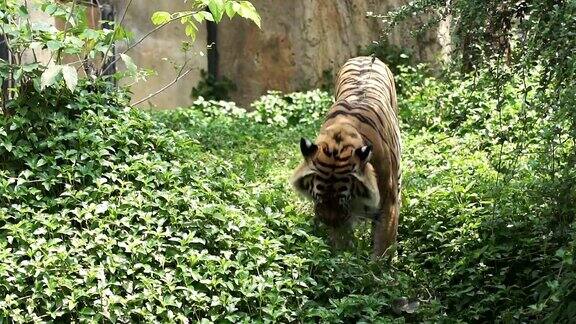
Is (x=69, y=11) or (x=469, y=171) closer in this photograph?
(x=69, y=11)

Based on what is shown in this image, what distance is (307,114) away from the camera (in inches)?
407

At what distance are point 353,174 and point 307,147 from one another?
36cm

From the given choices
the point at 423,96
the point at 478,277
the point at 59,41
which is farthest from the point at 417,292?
the point at 423,96

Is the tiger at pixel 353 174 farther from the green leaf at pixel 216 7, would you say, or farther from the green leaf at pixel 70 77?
the green leaf at pixel 70 77

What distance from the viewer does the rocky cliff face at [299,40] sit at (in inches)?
445

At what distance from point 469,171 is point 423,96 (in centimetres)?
300

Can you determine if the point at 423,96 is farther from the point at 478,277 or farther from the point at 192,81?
the point at 478,277

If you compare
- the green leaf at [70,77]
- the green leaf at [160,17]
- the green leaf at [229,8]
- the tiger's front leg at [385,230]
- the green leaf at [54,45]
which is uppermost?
the green leaf at [229,8]

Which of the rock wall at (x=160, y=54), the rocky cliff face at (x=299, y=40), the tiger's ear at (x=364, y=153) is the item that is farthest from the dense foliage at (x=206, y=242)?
the rock wall at (x=160, y=54)

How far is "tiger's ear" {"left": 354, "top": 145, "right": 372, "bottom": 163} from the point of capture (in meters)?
5.46

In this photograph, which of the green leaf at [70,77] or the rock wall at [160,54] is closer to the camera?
the green leaf at [70,77]

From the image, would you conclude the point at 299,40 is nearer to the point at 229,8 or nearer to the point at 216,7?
the point at 229,8

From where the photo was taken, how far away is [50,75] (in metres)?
5.46

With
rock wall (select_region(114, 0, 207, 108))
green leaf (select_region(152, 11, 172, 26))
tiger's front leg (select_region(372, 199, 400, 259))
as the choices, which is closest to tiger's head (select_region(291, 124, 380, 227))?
tiger's front leg (select_region(372, 199, 400, 259))
